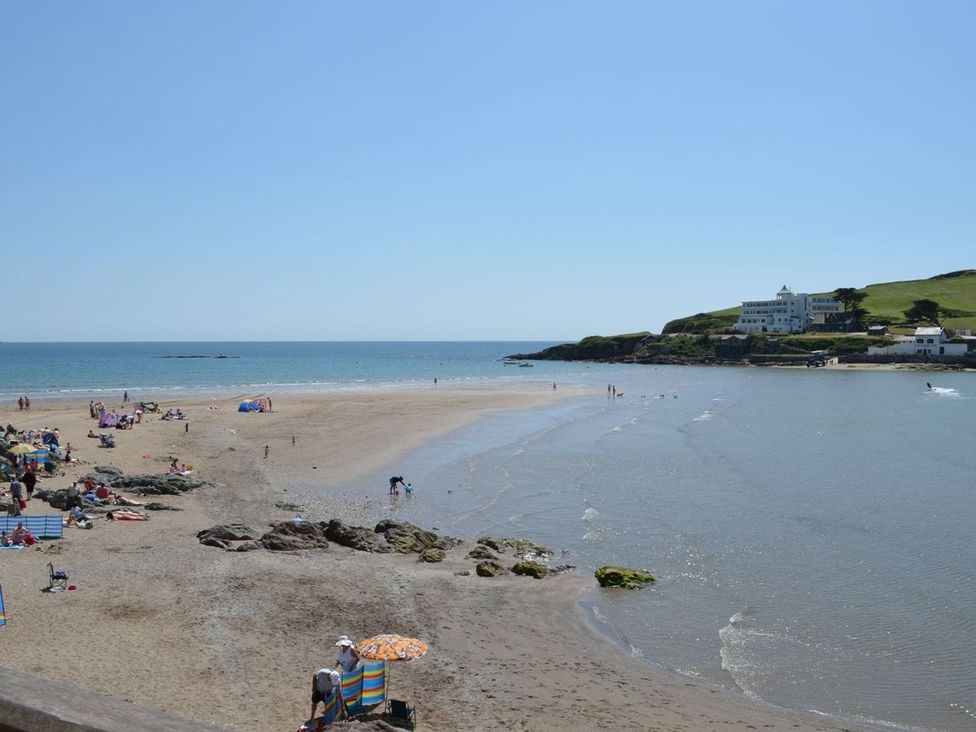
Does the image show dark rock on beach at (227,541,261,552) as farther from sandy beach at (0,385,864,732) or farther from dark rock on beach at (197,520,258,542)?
dark rock on beach at (197,520,258,542)

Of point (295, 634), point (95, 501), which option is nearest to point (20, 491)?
point (95, 501)

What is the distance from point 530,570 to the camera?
21281 millimetres

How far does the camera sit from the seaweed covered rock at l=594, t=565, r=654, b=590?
67.8 ft

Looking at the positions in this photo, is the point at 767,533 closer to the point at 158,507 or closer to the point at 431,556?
the point at 431,556

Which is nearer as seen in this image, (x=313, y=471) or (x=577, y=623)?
(x=577, y=623)

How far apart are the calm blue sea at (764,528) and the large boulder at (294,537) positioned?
4.98 metres

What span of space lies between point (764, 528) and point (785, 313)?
148618 mm

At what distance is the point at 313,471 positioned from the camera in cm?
3762

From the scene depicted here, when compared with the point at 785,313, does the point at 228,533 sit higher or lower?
lower

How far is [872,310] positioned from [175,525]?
178m

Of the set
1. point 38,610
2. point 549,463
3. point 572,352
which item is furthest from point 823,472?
point 572,352

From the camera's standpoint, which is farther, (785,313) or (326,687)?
(785,313)

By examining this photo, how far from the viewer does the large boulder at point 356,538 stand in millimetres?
23125

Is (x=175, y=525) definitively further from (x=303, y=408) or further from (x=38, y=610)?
(x=303, y=408)
